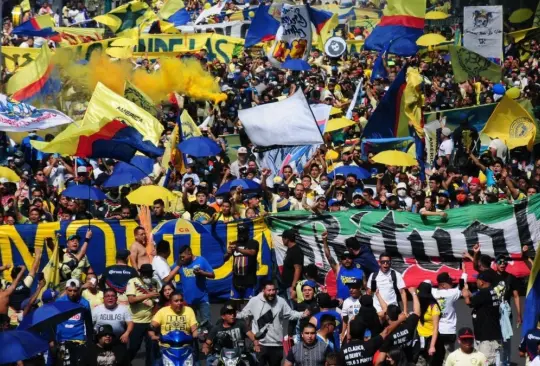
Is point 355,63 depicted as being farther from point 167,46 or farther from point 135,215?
point 135,215

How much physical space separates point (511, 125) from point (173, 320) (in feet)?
34.5

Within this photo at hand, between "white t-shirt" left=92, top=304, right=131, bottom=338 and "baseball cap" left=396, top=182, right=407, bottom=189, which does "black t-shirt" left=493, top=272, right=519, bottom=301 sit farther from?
"baseball cap" left=396, top=182, right=407, bottom=189

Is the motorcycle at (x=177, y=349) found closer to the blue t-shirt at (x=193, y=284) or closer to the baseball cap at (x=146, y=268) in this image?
the baseball cap at (x=146, y=268)

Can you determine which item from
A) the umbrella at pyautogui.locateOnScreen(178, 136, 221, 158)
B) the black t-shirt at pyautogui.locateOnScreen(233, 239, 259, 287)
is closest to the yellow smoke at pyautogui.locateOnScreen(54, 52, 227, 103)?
the umbrella at pyautogui.locateOnScreen(178, 136, 221, 158)

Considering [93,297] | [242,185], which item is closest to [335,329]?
[93,297]

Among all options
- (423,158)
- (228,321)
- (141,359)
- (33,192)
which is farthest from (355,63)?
(228,321)

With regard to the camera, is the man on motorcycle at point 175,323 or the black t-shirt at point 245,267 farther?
the black t-shirt at point 245,267

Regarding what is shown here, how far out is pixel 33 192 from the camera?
21.0m

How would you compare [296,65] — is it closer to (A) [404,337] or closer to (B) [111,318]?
(B) [111,318]

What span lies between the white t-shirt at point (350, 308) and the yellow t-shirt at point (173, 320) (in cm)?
155

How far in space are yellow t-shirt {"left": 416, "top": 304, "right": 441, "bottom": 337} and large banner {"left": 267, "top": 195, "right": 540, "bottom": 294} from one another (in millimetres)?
4480

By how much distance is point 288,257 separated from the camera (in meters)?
16.6

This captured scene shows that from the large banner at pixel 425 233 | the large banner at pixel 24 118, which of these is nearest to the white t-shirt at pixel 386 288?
the large banner at pixel 425 233

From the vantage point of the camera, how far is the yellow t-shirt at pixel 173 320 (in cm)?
1434
